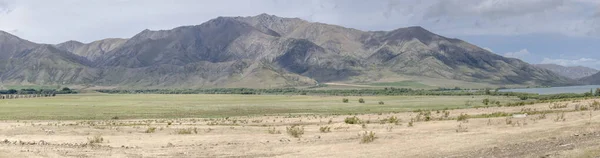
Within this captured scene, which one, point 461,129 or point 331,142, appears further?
point 461,129

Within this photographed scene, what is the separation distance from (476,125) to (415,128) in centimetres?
Result: 407

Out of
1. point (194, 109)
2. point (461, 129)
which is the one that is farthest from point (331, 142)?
point (194, 109)

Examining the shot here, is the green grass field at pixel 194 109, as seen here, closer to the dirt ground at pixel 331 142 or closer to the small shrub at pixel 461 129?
the dirt ground at pixel 331 142

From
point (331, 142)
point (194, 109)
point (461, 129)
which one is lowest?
point (194, 109)

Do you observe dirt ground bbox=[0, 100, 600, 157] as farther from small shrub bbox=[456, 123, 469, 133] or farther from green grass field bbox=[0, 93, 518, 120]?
green grass field bbox=[0, 93, 518, 120]

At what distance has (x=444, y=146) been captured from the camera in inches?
1087

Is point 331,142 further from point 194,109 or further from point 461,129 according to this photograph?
point 194,109

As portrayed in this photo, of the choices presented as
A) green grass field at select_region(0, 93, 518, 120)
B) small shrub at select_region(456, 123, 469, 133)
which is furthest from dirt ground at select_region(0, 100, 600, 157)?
green grass field at select_region(0, 93, 518, 120)

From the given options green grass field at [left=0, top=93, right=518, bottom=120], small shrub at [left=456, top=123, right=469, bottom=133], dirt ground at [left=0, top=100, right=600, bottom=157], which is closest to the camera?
dirt ground at [left=0, top=100, right=600, bottom=157]

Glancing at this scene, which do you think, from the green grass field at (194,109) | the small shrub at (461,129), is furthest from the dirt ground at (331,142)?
the green grass field at (194,109)

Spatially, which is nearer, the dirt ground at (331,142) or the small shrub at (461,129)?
the dirt ground at (331,142)

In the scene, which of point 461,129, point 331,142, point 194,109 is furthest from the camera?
point 194,109

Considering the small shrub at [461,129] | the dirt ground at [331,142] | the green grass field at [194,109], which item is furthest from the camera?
the green grass field at [194,109]

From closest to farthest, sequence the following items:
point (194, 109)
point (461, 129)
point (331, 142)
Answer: point (331, 142), point (461, 129), point (194, 109)
